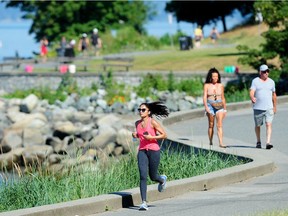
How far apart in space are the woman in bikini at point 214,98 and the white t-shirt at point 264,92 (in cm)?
63

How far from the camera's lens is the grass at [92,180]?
14.9 meters

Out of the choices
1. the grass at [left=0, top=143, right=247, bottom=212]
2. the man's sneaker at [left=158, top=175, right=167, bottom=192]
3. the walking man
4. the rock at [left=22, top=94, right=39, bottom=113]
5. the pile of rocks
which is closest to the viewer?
the man's sneaker at [left=158, top=175, right=167, bottom=192]

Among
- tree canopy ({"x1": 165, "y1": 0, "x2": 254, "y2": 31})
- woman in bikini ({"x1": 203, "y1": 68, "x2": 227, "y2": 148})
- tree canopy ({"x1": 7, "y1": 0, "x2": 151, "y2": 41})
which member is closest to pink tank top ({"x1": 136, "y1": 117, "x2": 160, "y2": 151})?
woman in bikini ({"x1": 203, "y1": 68, "x2": 227, "y2": 148})

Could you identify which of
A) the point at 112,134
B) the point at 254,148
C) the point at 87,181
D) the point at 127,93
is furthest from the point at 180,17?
the point at 87,181

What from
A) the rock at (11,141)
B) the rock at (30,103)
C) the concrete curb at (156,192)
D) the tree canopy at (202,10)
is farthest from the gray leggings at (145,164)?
the tree canopy at (202,10)

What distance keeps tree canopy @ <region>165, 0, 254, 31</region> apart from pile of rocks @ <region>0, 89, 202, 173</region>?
31869 mm

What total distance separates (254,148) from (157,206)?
6345 mm

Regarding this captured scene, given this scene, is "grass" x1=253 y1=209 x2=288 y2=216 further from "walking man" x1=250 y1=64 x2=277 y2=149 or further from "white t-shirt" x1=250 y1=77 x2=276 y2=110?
"white t-shirt" x1=250 y1=77 x2=276 y2=110

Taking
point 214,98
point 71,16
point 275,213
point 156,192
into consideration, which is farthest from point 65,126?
point 71,16

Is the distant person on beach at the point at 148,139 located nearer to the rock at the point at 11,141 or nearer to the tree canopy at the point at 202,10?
the rock at the point at 11,141

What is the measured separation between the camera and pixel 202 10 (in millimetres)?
80250

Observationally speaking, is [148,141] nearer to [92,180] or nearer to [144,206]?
[144,206]

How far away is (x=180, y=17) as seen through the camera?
80.8m

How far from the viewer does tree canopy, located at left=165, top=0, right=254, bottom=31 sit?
78.8 meters
